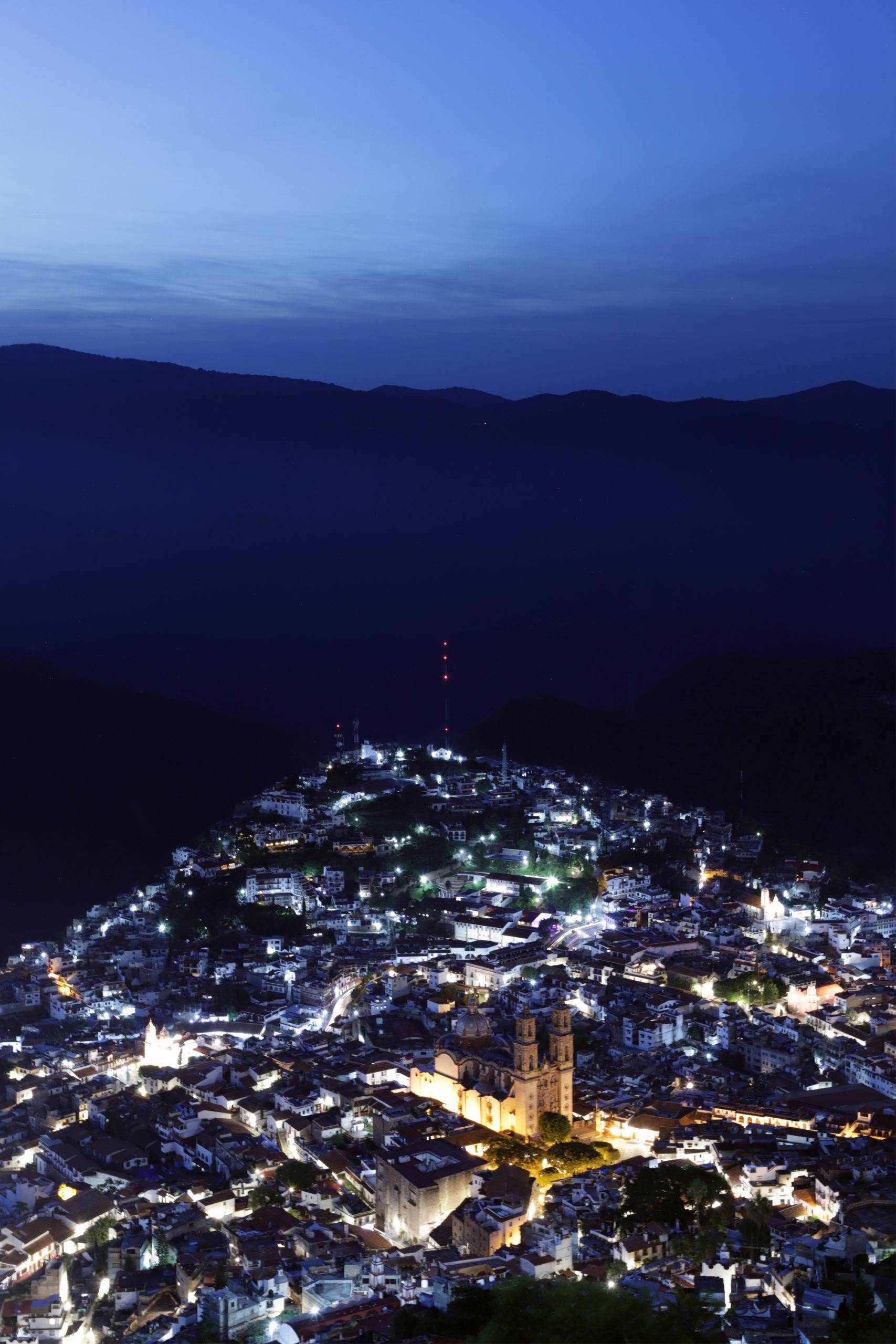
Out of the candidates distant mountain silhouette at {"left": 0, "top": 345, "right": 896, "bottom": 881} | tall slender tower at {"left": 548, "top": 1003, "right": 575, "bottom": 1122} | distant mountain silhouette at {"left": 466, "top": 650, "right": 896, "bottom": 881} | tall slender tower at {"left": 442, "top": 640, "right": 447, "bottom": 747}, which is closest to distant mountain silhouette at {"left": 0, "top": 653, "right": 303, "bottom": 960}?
distant mountain silhouette at {"left": 0, "top": 345, "right": 896, "bottom": 881}

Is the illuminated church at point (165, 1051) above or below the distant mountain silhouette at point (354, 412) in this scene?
below

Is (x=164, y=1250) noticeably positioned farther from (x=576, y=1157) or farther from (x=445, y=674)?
(x=445, y=674)

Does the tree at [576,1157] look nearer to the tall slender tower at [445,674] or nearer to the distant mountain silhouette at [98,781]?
the distant mountain silhouette at [98,781]

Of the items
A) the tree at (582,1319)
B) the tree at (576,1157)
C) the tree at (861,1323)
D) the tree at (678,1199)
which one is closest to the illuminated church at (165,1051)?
the tree at (576,1157)

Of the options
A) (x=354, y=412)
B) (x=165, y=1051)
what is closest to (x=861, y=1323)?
(x=165, y=1051)

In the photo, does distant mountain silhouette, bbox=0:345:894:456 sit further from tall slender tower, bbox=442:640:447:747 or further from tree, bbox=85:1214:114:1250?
tree, bbox=85:1214:114:1250

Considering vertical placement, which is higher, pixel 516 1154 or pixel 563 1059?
pixel 563 1059
